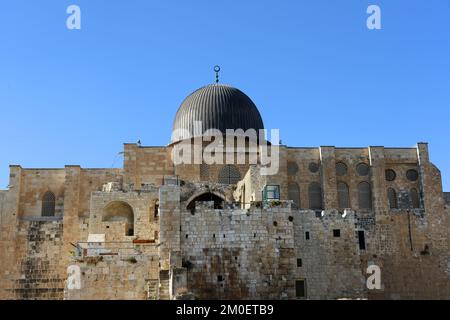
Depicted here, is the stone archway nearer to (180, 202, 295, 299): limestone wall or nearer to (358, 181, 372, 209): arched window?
(180, 202, 295, 299): limestone wall

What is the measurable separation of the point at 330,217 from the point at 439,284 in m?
9.64

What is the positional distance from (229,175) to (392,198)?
10180 millimetres

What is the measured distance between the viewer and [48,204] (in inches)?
1639

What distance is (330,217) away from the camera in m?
34.2

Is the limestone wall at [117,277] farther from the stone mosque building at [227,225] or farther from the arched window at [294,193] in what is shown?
the arched window at [294,193]

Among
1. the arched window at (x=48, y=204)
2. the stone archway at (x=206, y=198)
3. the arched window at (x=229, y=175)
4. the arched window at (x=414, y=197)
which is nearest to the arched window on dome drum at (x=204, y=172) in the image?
the arched window at (x=229, y=175)

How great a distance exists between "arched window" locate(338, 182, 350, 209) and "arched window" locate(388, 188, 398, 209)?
2619mm

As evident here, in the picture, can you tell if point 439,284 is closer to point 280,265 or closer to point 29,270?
point 280,265

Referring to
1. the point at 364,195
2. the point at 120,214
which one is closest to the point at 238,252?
the point at 120,214

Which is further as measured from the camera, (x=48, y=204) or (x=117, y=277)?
(x=48, y=204)

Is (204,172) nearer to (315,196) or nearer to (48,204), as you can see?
(315,196)

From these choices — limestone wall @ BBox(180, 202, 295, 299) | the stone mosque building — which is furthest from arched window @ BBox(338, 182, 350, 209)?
limestone wall @ BBox(180, 202, 295, 299)

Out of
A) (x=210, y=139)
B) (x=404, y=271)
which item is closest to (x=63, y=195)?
(x=210, y=139)

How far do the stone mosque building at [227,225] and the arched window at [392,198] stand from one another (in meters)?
0.07
